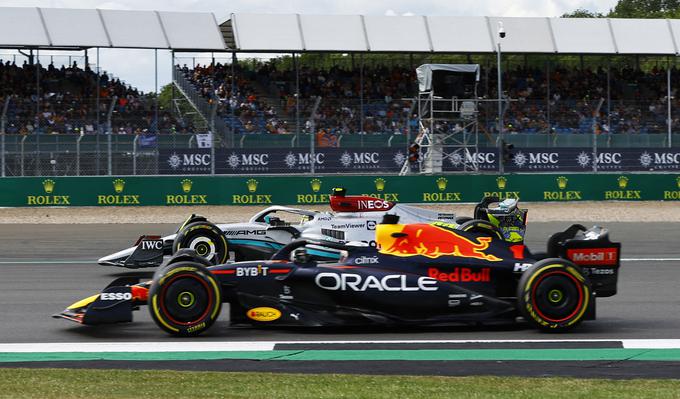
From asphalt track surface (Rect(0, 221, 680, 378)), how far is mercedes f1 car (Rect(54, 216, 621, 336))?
194mm

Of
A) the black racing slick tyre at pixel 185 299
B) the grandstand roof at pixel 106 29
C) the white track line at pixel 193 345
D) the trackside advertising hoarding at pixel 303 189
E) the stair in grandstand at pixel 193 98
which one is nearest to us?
the white track line at pixel 193 345

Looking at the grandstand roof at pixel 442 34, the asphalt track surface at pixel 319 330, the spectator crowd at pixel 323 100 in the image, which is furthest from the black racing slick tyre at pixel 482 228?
the grandstand roof at pixel 442 34

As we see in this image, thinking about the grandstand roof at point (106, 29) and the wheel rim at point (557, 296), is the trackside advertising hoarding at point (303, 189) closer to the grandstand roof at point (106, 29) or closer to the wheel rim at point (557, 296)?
the grandstand roof at point (106, 29)

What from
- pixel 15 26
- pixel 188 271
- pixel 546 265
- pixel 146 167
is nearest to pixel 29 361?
pixel 188 271

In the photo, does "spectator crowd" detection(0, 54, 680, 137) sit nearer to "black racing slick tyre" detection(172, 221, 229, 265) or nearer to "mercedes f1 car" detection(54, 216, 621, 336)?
"black racing slick tyre" detection(172, 221, 229, 265)

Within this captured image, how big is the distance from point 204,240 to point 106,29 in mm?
22408

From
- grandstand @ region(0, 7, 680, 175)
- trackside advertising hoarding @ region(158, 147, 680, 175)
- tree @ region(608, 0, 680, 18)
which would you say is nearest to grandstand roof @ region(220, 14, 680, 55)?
grandstand @ region(0, 7, 680, 175)

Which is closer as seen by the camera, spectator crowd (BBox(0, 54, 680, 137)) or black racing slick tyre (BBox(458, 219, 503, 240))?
black racing slick tyre (BBox(458, 219, 503, 240))

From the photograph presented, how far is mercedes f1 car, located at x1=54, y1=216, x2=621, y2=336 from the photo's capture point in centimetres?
915

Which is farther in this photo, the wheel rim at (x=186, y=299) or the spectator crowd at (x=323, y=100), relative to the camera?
the spectator crowd at (x=323, y=100)

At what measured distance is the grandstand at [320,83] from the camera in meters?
30.4

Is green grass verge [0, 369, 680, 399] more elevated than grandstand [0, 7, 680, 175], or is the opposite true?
grandstand [0, 7, 680, 175]

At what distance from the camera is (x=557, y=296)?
927 centimetres

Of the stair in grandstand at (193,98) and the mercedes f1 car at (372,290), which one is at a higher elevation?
the stair in grandstand at (193,98)
